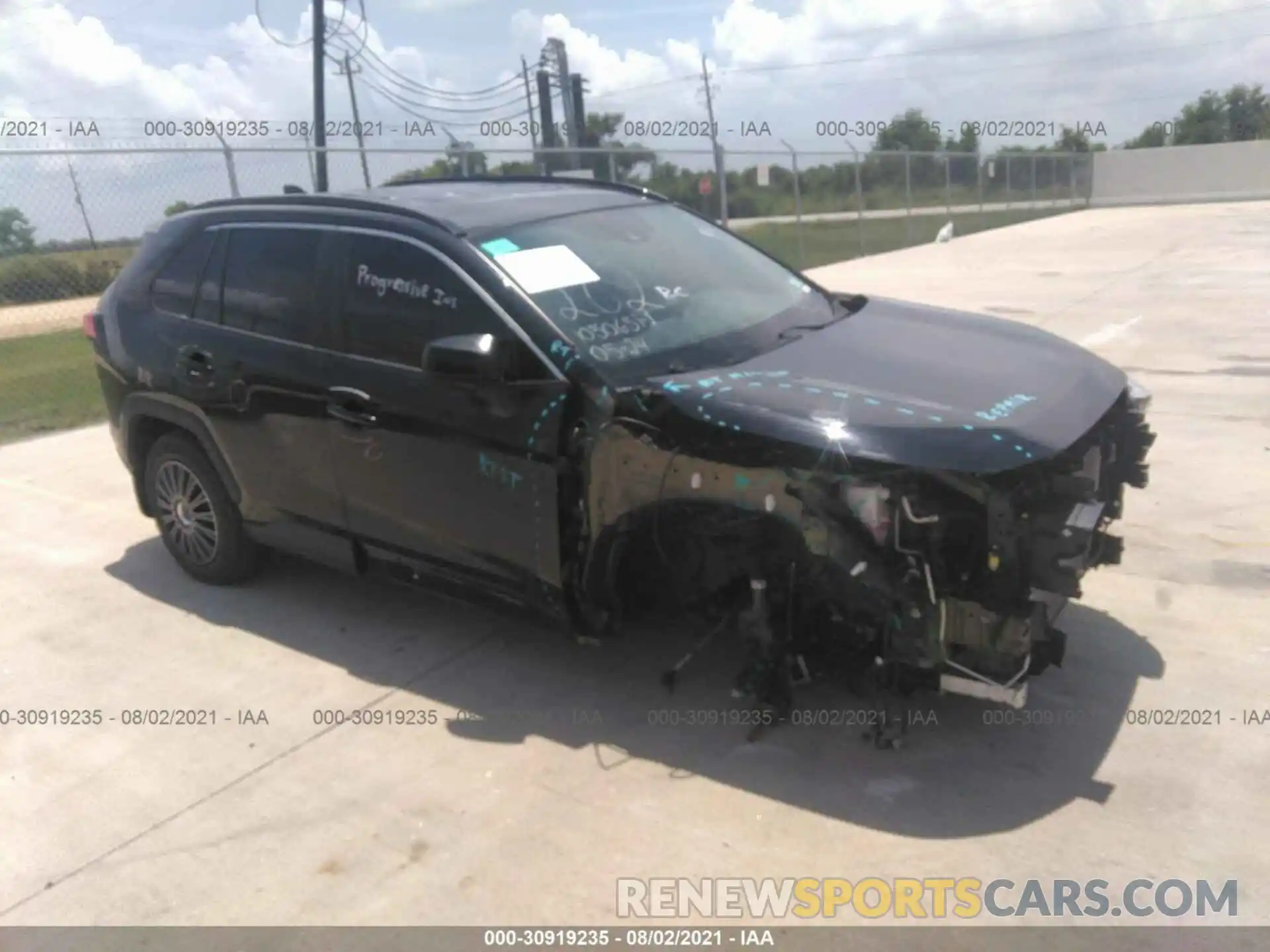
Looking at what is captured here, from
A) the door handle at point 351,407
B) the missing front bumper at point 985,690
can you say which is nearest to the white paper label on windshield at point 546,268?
the door handle at point 351,407

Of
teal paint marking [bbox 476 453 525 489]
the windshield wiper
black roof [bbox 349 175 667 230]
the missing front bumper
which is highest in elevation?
black roof [bbox 349 175 667 230]

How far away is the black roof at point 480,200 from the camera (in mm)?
4199

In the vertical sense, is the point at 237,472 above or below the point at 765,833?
above

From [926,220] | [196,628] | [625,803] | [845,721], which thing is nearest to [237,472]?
[196,628]

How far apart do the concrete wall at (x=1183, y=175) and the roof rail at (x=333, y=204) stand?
4055 centimetres

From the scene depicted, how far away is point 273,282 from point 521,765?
2324 mm

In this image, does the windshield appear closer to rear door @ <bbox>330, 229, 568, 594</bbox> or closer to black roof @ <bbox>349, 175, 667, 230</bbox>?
black roof @ <bbox>349, 175, 667, 230</bbox>

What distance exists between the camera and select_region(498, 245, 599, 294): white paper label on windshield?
12.8ft

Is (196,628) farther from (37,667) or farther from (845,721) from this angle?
(845,721)

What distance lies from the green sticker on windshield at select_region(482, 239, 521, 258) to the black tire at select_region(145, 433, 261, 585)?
1.88m

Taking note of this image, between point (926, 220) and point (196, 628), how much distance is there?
23.8 meters

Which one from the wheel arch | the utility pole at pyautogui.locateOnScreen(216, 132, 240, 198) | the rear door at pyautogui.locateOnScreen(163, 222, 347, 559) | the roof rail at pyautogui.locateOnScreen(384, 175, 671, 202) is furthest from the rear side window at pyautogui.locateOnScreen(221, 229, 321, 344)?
the utility pole at pyautogui.locateOnScreen(216, 132, 240, 198)
